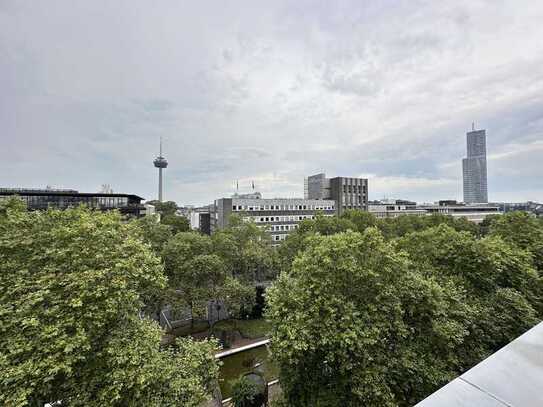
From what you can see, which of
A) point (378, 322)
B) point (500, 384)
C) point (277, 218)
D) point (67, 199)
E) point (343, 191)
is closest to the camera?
point (500, 384)

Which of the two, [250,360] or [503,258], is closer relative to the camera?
[503,258]

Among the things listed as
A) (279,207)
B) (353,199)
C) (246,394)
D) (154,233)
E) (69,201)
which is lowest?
(246,394)

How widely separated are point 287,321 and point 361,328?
3.09m

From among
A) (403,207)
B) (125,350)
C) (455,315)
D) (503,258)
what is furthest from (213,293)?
(403,207)

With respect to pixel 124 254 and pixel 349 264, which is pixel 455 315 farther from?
pixel 124 254

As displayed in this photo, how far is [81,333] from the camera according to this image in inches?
335

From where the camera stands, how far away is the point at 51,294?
9383mm

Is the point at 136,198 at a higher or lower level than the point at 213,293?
higher

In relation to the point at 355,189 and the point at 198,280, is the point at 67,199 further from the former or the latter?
the point at 355,189

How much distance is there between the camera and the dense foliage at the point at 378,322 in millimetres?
10391

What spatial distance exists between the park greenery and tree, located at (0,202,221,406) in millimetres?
50

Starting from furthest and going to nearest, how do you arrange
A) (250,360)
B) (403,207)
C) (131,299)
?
(403,207)
(250,360)
(131,299)

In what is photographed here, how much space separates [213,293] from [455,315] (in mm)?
18190

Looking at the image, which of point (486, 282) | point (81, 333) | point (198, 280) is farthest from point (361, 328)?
point (198, 280)
